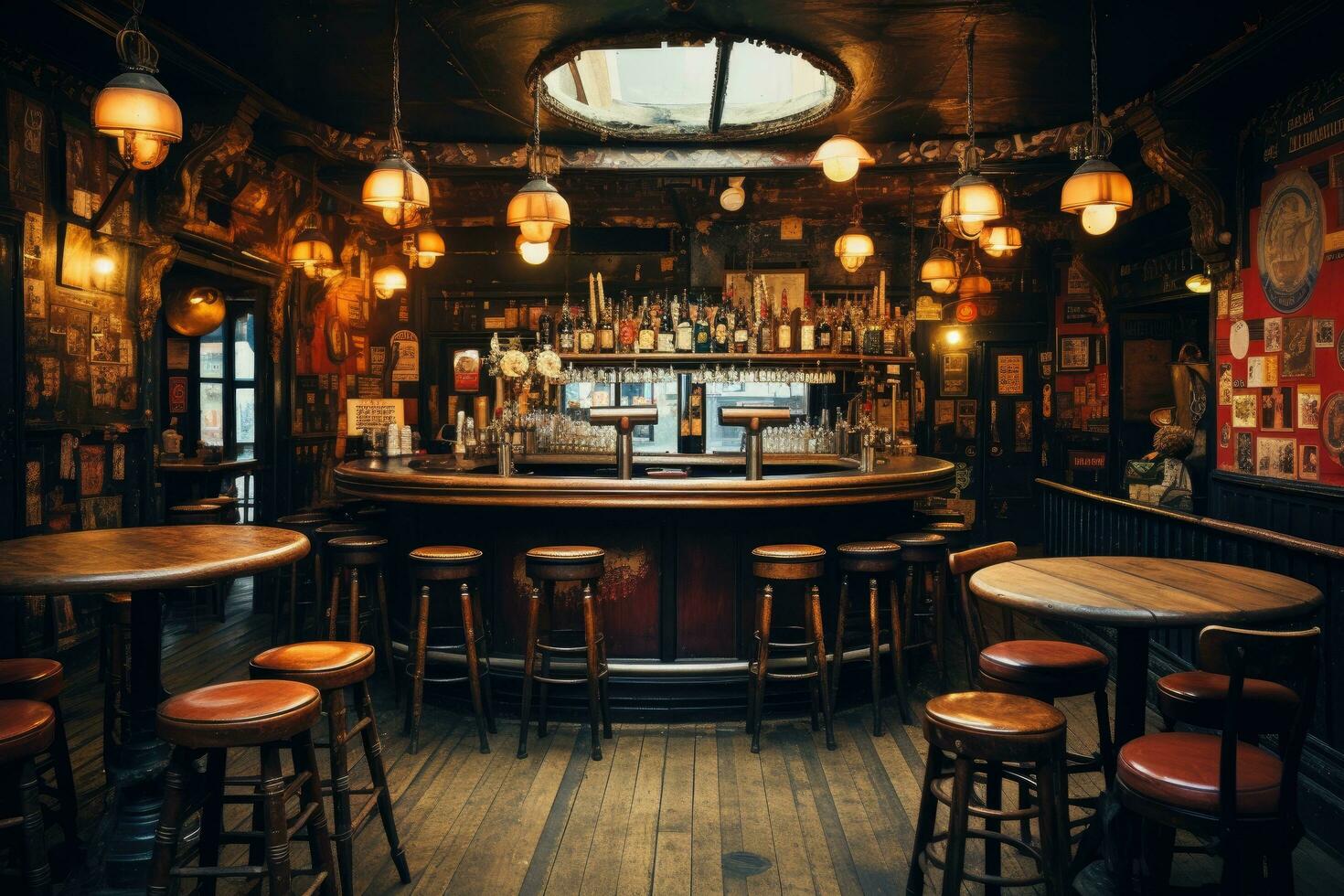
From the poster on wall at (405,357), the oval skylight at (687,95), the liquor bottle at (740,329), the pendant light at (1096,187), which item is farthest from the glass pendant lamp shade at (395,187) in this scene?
the poster on wall at (405,357)

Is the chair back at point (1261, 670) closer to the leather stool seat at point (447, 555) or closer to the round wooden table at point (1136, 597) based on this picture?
the round wooden table at point (1136, 597)

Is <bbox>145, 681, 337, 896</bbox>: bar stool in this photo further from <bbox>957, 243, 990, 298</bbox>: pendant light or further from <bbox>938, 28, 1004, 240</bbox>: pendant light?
<bbox>957, 243, 990, 298</bbox>: pendant light

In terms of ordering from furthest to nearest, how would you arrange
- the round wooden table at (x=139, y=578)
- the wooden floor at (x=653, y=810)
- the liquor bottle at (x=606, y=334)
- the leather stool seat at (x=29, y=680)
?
the liquor bottle at (x=606, y=334) → the wooden floor at (x=653, y=810) → the leather stool seat at (x=29, y=680) → the round wooden table at (x=139, y=578)

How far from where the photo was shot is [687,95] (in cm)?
630

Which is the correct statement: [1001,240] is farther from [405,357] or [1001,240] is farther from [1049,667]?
[405,357]

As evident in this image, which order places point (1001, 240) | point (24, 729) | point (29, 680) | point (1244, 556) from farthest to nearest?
1. point (1001, 240)
2. point (1244, 556)
3. point (29, 680)
4. point (24, 729)

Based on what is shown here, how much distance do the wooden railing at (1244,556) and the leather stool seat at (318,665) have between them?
321 cm

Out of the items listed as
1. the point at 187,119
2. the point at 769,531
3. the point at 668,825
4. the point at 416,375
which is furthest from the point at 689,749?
the point at 416,375

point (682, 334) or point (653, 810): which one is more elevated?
point (682, 334)

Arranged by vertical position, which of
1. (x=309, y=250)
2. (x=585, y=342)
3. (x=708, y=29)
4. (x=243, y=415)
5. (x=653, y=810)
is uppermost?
(x=708, y=29)

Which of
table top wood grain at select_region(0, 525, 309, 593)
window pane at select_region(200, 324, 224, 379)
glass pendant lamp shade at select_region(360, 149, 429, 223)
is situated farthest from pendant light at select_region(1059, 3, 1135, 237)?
window pane at select_region(200, 324, 224, 379)

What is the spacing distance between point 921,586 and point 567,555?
2.19 metres

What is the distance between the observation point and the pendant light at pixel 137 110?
3.26 metres

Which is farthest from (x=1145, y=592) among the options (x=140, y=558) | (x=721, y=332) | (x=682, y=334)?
(x=682, y=334)
